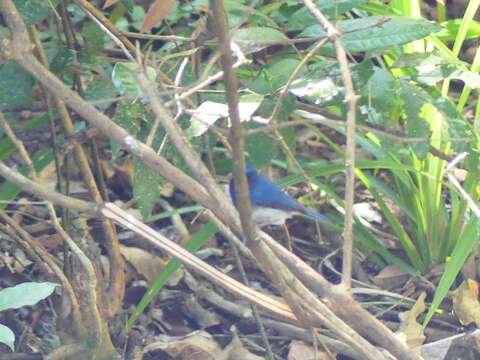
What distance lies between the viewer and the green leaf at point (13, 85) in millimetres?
2504

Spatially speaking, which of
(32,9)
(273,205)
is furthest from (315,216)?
(32,9)

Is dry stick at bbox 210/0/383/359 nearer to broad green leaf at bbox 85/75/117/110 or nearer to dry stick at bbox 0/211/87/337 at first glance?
dry stick at bbox 0/211/87/337

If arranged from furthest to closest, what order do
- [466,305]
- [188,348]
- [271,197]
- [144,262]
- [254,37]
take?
[271,197]
[144,262]
[466,305]
[188,348]
[254,37]

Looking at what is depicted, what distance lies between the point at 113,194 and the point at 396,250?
1.04 meters

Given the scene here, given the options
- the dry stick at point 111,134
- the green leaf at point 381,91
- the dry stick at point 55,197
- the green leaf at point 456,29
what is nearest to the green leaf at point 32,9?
the dry stick at point 111,134

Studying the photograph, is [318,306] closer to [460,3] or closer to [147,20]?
[147,20]

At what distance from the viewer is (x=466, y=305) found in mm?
2920

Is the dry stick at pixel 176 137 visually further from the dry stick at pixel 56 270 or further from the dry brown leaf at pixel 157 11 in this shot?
the dry stick at pixel 56 270

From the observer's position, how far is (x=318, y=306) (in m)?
1.84

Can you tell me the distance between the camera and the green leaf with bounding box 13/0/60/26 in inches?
92.2

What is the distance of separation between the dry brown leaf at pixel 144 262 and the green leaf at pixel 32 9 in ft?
3.43

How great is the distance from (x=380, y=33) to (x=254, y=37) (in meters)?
0.30

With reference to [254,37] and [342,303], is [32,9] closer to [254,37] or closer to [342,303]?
[254,37]

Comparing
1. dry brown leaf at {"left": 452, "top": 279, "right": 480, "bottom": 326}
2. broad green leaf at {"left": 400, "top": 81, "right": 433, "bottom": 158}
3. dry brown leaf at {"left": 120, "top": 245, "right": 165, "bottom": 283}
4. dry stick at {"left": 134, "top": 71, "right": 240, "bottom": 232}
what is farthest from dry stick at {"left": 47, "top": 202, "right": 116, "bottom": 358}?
dry brown leaf at {"left": 452, "top": 279, "right": 480, "bottom": 326}
